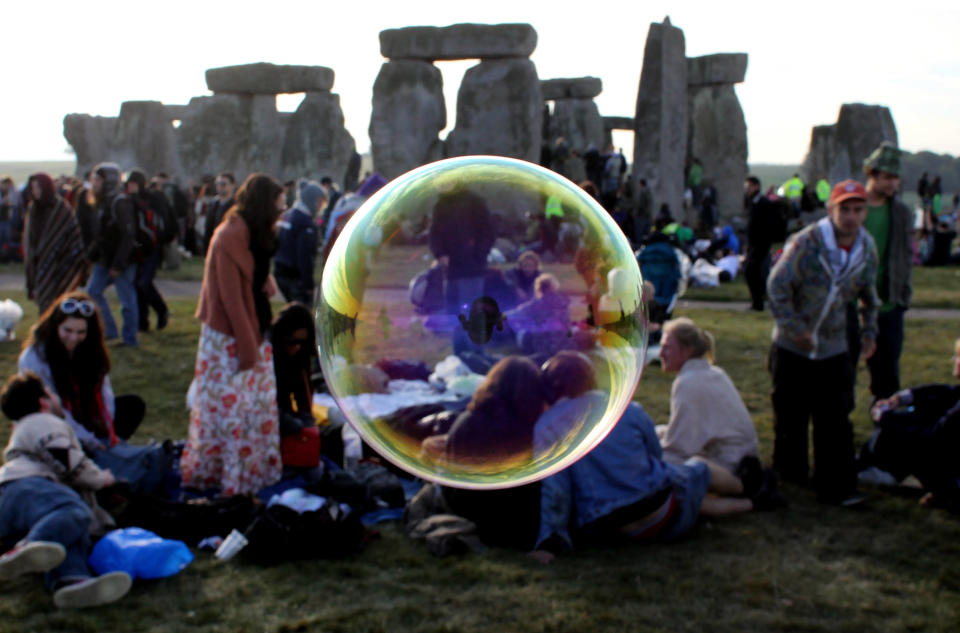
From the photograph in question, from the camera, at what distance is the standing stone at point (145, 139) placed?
22906 mm

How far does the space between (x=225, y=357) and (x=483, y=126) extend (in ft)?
45.6

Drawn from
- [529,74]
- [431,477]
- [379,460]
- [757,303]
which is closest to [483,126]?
[529,74]

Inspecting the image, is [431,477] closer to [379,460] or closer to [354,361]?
[354,361]

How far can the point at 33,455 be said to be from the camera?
15.1 ft

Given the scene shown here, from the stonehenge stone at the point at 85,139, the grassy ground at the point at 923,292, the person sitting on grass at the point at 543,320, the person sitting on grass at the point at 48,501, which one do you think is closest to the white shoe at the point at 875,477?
the person sitting on grass at the point at 543,320

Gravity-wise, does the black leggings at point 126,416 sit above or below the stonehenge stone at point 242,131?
below

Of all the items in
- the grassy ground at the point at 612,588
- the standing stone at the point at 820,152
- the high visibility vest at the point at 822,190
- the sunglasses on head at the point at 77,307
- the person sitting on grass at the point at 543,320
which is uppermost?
the standing stone at the point at 820,152

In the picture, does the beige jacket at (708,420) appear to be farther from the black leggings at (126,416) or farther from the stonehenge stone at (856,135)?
the stonehenge stone at (856,135)

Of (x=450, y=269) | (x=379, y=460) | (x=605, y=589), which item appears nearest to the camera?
(x=450, y=269)

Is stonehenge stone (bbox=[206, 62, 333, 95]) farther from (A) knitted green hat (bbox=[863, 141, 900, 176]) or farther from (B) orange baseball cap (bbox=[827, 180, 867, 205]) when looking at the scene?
(B) orange baseball cap (bbox=[827, 180, 867, 205])

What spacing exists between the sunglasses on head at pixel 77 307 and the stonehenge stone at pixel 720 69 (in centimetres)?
2126

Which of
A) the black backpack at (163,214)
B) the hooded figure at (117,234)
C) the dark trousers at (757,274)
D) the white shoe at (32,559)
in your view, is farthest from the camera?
the dark trousers at (757,274)

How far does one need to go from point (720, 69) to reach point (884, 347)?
19160mm

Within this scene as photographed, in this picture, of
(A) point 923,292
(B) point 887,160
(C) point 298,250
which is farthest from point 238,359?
(A) point 923,292
